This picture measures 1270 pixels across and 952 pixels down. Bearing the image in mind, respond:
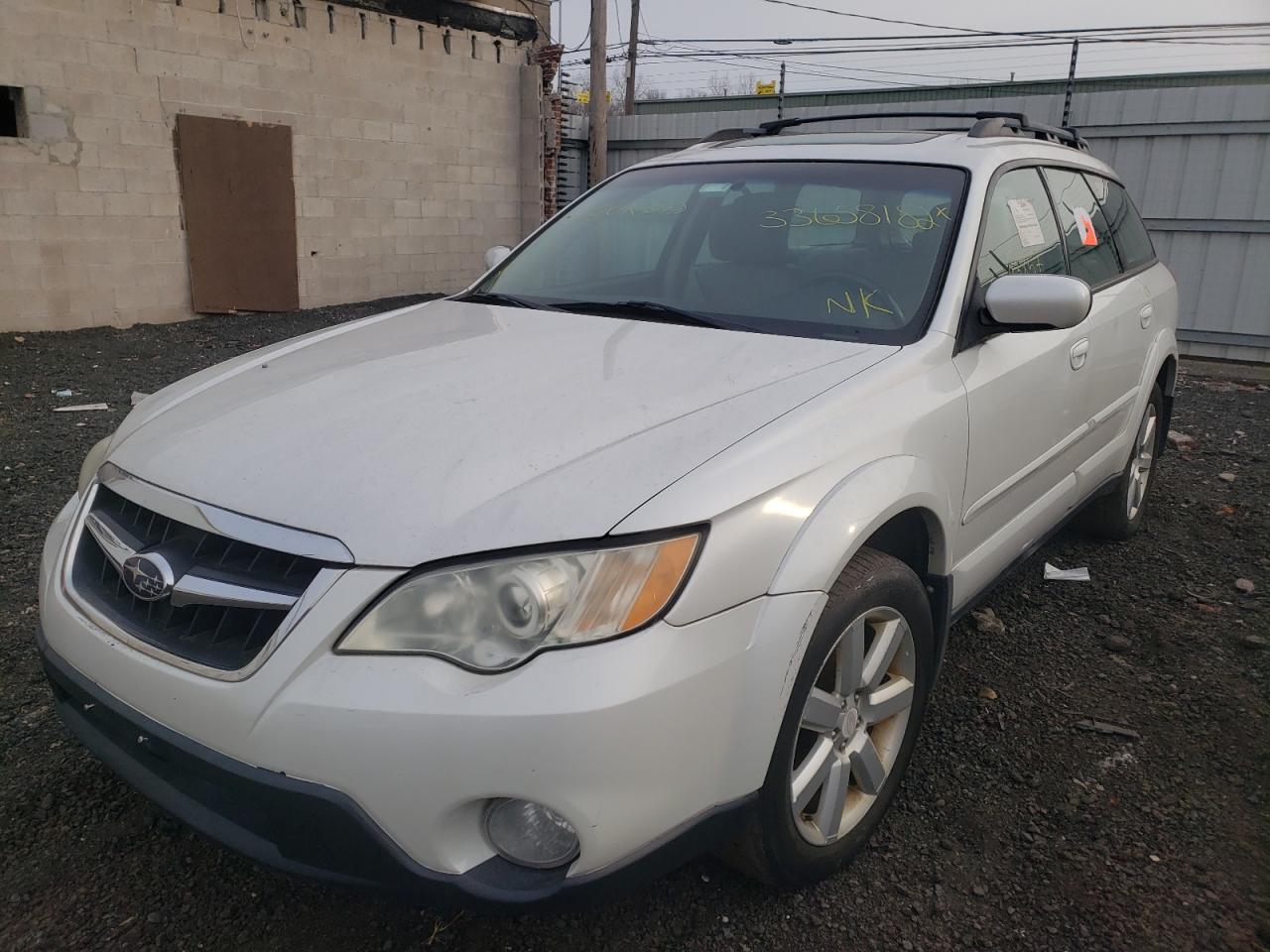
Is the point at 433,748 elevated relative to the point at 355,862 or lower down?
elevated

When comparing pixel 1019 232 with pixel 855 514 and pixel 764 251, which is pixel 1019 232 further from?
pixel 855 514

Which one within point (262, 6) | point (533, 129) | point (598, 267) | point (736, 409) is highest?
point (262, 6)

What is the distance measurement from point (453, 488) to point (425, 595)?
0.72ft

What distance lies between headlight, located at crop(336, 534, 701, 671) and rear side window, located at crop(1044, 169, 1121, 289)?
255 cm

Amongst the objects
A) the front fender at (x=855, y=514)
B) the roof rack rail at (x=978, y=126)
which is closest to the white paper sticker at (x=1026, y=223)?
the roof rack rail at (x=978, y=126)

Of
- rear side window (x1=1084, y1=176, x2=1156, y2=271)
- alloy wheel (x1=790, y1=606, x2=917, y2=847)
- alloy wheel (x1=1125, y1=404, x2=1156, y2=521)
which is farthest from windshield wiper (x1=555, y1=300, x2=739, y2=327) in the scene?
alloy wheel (x1=1125, y1=404, x2=1156, y2=521)

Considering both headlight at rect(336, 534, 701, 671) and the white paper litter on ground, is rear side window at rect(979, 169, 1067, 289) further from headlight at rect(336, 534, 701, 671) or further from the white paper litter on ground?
→ headlight at rect(336, 534, 701, 671)

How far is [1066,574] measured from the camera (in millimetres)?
3979

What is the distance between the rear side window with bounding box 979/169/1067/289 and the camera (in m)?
2.84

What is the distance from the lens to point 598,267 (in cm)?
320

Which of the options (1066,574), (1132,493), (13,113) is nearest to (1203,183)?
(1132,493)

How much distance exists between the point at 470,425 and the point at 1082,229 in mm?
2774

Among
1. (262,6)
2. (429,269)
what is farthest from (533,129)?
(262,6)

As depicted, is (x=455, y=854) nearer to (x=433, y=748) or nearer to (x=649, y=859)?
(x=433, y=748)
